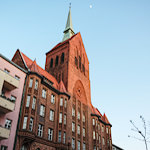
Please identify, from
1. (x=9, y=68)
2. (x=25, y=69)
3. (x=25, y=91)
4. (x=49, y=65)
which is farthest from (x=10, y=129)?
(x=49, y=65)

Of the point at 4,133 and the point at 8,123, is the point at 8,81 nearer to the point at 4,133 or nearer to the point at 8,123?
the point at 8,123

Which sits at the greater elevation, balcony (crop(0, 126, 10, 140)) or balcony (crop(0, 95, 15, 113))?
balcony (crop(0, 95, 15, 113))

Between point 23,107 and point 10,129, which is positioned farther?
point 23,107

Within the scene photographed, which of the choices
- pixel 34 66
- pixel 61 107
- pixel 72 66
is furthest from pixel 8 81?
pixel 72 66

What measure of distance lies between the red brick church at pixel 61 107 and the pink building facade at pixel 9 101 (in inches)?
34.6

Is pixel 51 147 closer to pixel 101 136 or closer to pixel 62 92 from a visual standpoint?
pixel 62 92

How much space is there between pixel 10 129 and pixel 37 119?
5.06 meters

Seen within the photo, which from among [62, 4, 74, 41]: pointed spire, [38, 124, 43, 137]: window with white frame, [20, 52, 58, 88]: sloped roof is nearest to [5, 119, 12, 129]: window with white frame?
[38, 124, 43, 137]: window with white frame

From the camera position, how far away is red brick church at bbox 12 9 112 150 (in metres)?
28.6

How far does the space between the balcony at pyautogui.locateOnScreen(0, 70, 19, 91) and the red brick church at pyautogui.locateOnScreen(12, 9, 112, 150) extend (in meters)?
3.40

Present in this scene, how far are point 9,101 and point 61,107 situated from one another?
12514 mm

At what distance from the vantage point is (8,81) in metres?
25.8

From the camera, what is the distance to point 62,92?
121 feet

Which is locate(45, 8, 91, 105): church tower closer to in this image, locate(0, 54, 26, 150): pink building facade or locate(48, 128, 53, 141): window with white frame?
locate(48, 128, 53, 141): window with white frame
